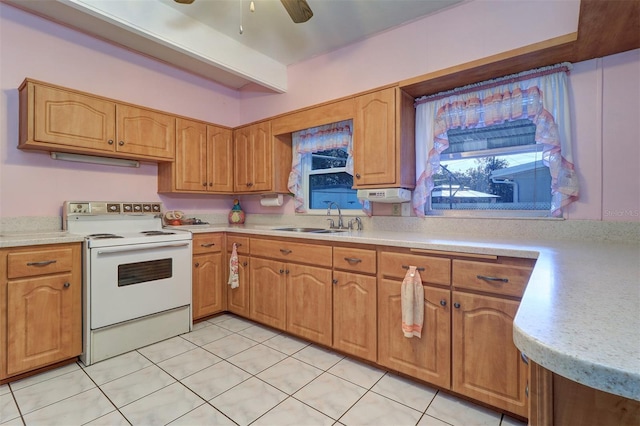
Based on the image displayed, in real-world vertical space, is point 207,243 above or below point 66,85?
below

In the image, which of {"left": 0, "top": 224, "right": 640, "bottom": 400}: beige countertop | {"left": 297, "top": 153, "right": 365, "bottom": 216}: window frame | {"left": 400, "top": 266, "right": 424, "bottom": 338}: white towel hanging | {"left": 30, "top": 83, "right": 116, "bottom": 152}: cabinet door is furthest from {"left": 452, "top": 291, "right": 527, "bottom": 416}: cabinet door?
{"left": 30, "top": 83, "right": 116, "bottom": 152}: cabinet door

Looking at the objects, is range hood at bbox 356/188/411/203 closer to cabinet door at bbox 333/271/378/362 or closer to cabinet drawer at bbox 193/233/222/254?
cabinet door at bbox 333/271/378/362

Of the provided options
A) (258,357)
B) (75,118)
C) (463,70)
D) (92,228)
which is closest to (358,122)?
(463,70)

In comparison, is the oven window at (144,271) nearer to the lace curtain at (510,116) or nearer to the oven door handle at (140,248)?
the oven door handle at (140,248)

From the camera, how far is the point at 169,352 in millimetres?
2383

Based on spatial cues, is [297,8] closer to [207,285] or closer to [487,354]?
[487,354]

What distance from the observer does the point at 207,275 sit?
3012 mm

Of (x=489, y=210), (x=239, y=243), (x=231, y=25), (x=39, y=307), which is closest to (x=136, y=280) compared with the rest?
(x=39, y=307)

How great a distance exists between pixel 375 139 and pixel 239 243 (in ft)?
5.29

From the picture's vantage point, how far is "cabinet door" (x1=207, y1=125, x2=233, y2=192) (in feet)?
11.3

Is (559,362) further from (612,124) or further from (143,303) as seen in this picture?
(143,303)

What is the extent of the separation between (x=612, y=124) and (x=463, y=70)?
3.07 feet

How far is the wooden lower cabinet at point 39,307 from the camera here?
75.6 inches

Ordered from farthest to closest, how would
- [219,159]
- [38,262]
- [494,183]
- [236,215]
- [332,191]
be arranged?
[236,215] < [219,159] < [332,191] < [494,183] < [38,262]
